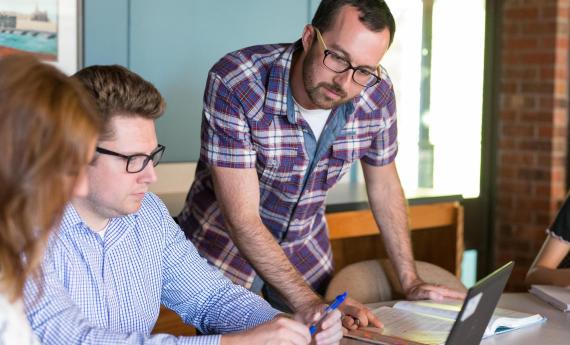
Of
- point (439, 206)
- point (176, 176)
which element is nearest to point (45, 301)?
point (176, 176)

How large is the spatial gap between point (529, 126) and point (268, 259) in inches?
125

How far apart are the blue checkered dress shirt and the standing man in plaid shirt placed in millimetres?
321

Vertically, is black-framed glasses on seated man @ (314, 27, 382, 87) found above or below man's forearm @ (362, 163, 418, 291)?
above

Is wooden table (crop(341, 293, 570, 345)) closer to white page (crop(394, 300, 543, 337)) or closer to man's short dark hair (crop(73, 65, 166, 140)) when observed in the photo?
white page (crop(394, 300, 543, 337))

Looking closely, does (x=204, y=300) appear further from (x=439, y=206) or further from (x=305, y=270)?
(x=439, y=206)

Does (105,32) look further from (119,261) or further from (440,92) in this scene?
(440,92)

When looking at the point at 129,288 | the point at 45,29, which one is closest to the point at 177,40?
the point at 45,29

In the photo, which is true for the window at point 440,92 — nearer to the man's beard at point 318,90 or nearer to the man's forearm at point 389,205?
the man's forearm at point 389,205

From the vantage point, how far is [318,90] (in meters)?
2.36

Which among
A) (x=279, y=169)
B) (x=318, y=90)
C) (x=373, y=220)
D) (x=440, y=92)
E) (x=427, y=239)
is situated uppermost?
(x=318, y=90)

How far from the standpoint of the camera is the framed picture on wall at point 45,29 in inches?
116

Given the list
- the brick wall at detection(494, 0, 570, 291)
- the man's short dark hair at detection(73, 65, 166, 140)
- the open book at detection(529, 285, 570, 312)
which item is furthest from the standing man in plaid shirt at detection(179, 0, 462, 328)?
the brick wall at detection(494, 0, 570, 291)

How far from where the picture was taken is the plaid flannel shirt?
243 centimetres

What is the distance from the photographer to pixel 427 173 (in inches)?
204
